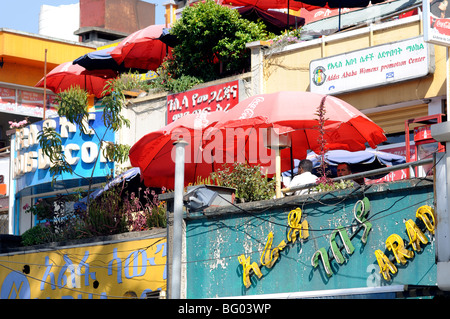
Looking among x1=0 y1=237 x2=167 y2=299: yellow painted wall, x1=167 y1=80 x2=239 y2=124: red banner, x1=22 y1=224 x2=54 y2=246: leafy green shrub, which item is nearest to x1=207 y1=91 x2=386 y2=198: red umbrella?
x1=0 y1=237 x2=167 y2=299: yellow painted wall

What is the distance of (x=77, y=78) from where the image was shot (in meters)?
25.6

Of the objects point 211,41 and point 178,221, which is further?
point 211,41

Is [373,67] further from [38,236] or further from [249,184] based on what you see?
[38,236]

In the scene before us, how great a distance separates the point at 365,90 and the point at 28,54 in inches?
689

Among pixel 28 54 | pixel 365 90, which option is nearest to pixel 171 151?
pixel 365 90

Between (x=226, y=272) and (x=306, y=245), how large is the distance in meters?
1.46

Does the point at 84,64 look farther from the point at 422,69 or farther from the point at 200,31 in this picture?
the point at 422,69

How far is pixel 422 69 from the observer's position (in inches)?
634

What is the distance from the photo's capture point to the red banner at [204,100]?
63.5 ft

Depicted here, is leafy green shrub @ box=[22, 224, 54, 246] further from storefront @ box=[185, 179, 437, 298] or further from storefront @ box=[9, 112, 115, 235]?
storefront @ box=[185, 179, 437, 298]

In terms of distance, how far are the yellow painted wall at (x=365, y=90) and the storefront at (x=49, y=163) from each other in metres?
4.64

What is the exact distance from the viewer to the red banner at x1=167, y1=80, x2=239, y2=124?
1934 centimetres

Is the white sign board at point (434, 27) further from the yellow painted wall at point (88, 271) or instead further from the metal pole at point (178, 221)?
the metal pole at point (178, 221)

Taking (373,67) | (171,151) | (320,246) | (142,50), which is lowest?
(320,246)
